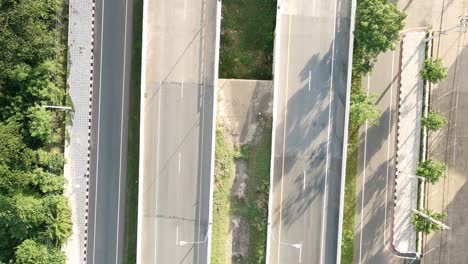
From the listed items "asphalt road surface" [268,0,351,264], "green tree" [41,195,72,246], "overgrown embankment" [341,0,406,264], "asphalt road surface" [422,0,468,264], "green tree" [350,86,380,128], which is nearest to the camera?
"overgrown embankment" [341,0,406,264]

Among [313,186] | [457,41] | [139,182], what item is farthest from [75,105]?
[457,41]

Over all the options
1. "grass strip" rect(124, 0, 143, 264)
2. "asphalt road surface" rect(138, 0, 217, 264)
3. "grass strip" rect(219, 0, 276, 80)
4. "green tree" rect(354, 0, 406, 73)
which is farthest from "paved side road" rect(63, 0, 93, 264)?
"green tree" rect(354, 0, 406, 73)

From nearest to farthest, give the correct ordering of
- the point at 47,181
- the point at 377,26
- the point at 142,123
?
1. the point at 377,26
2. the point at 47,181
3. the point at 142,123

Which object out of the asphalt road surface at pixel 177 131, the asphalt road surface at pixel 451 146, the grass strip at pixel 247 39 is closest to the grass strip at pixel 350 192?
the asphalt road surface at pixel 451 146

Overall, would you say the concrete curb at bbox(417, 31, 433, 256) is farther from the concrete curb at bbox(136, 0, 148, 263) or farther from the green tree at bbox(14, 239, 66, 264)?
the green tree at bbox(14, 239, 66, 264)

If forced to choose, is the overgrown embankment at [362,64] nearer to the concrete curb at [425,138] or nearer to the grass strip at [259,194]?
the concrete curb at [425,138]

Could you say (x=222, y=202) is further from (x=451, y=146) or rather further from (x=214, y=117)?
(x=451, y=146)

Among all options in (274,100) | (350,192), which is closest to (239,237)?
(350,192)
